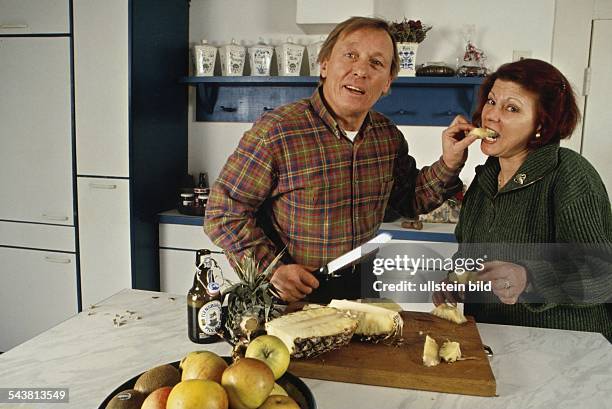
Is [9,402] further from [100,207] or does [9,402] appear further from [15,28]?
[15,28]

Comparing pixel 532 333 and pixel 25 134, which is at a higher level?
pixel 25 134

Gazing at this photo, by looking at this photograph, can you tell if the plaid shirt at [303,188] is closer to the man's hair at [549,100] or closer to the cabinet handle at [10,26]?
the man's hair at [549,100]

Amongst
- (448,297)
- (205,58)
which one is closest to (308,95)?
(205,58)

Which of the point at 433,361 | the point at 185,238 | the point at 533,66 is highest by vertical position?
the point at 533,66

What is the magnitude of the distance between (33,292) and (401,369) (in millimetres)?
2579

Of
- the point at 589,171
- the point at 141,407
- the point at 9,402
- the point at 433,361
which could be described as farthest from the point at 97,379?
the point at 589,171

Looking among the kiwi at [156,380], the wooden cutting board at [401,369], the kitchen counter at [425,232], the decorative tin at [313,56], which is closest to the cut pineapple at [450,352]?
the wooden cutting board at [401,369]

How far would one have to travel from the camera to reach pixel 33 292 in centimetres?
299

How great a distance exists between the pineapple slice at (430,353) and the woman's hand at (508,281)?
11.5 inches

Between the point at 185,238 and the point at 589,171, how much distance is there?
211 cm

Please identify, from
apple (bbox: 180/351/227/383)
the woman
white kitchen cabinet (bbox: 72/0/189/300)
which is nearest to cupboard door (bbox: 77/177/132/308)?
white kitchen cabinet (bbox: 72/0/189/300)

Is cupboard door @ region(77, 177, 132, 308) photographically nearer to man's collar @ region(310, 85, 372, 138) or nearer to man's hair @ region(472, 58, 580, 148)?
man's collar @ region(310, 85, 372, 138)

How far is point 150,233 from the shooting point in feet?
9.61

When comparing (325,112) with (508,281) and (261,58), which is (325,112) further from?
(261,58)
